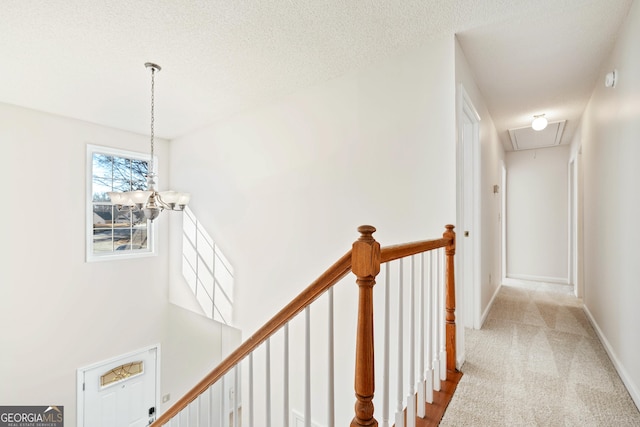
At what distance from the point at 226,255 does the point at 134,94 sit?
6.70 feet

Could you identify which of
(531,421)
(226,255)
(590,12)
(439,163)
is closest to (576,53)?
(590,12)

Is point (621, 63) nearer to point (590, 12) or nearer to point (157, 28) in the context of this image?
point (590, 12)

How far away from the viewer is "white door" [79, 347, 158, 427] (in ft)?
13.4

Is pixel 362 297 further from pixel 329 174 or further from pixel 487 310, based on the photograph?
pixel 487 310

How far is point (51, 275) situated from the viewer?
373 centimetres

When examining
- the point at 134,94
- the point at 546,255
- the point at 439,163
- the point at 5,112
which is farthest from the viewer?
the point at 546,255

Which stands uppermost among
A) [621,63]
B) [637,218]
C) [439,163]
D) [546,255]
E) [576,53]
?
[576,53]

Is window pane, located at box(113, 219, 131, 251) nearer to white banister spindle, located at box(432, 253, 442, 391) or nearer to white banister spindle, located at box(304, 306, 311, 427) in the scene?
white banister spindle, located at box(304, 306, 311, 427)

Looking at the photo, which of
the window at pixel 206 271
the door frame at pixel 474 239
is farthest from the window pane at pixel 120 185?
the door frame at pixel 474 239

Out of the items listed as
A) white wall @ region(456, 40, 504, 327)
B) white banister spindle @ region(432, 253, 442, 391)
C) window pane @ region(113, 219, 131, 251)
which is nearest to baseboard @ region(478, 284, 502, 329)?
white wall @ region(456, 40, 504, 327)

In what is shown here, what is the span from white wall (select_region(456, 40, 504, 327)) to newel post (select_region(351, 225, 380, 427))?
1.42 meters

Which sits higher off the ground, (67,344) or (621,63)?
(621,63)

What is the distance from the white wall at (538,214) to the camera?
4.88 m

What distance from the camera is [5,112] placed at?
133 inches
